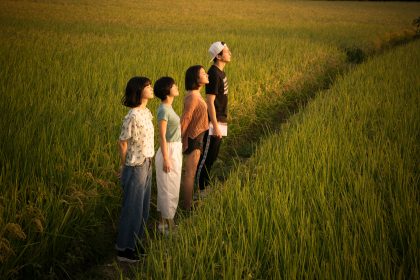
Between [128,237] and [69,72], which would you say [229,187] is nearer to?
[128,237]

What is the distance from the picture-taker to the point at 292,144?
3574 millimetres

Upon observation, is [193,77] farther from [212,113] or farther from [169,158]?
[169,158]

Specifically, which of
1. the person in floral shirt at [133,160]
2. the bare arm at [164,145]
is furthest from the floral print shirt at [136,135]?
the bare arm at [164,145]

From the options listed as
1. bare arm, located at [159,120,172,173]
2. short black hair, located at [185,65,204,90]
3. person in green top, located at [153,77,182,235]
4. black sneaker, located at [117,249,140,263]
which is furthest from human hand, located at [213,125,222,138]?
black sneaker, located at [117,249,140,263]

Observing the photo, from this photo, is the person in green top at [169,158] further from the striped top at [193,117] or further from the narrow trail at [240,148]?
the striped top at [193,117]

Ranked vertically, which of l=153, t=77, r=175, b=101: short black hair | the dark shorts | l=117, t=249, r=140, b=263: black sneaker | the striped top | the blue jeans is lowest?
l=117, t=249, r=140, b=263: black sneaker

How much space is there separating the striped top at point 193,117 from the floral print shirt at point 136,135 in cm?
69

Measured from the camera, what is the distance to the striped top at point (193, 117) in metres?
3.40

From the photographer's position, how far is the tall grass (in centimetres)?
183

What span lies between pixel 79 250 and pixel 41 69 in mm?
4654

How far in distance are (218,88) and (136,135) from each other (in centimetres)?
137

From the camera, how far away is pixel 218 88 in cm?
380

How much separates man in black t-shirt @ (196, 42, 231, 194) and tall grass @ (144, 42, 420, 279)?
50 centimetres

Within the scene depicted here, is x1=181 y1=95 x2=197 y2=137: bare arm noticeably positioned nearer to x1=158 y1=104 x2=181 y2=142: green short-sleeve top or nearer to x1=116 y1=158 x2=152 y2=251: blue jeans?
x1=158 y1=104 x2=181 y2=142: green short-sleeve top
